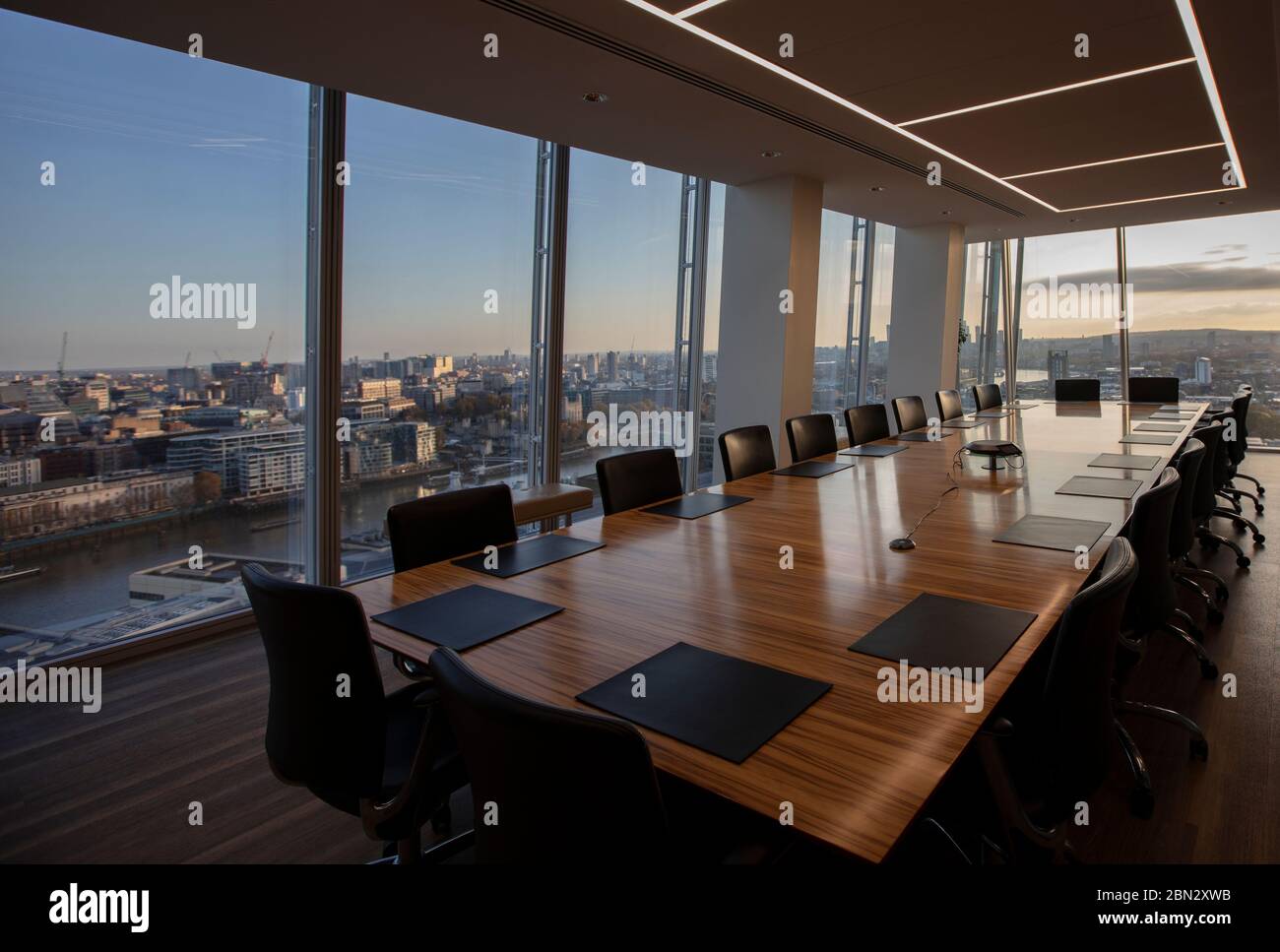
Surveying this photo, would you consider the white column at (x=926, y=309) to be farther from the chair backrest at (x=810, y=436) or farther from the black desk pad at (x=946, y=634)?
the black desk pad at (x=946, y=634)

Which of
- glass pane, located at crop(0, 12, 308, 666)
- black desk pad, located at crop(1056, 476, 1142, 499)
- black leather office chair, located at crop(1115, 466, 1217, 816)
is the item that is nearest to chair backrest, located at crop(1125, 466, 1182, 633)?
black leather office chair, located at crop(1115, 466, 1217, 816)

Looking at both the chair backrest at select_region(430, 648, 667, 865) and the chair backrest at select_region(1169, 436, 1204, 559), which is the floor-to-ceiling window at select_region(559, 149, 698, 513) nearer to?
the chair backrest at select_region(1169, 436, 1204, 559)

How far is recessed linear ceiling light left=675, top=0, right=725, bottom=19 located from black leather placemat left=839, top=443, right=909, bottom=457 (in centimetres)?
263

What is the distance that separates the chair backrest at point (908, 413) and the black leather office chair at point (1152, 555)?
3393 millimetres

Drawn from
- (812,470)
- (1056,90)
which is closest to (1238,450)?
(1056,90)

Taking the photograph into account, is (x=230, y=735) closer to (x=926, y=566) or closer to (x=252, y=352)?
(x=252, y=352)

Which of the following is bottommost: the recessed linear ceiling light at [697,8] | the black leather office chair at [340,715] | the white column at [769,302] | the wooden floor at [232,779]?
the wooden floor at [232,779]

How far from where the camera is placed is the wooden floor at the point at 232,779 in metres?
2.20

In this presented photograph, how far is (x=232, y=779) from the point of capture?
8.41 ft

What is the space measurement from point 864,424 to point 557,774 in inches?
191

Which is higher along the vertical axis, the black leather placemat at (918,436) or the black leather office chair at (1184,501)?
the black leather placemat at (918,436)

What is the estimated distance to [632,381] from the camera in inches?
246

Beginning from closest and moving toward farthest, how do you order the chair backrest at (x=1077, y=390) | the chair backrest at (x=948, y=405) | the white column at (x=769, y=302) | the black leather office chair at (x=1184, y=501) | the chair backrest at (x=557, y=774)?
1. the chair backrest at (x=557, y=774)
2. the black leather office chair at (x=1184, y=501)
3. the white column at (x=769, y=302)
4. the chair backrest at (x=948, y=405)
5. the chair backrest at (x=1077, y=390)

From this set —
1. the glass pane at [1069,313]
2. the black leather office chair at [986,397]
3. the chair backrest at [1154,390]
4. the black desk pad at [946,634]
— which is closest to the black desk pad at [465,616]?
the black desk pad at [946,634]
